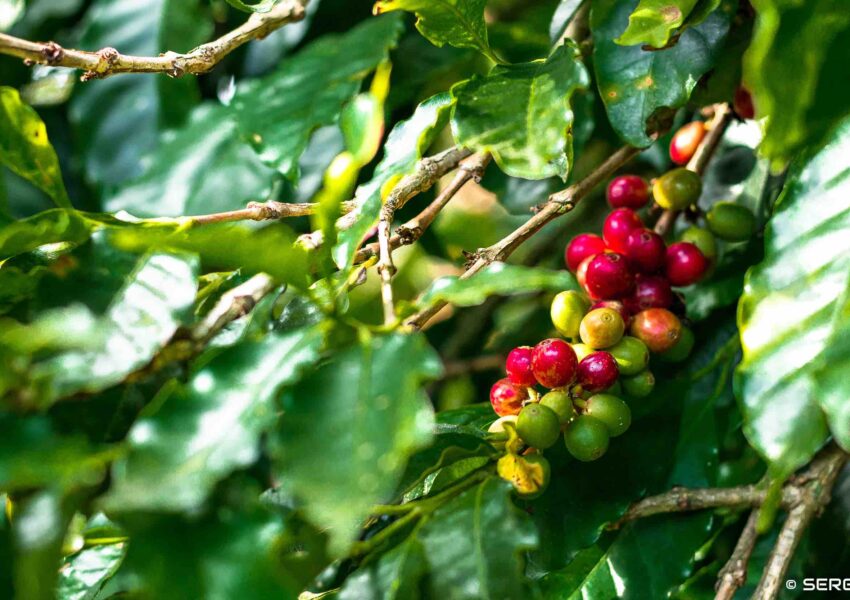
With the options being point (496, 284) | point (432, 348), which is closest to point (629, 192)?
point (432, 348)

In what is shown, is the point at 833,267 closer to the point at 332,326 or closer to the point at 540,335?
the point at 332,326

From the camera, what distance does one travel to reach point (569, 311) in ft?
2.37

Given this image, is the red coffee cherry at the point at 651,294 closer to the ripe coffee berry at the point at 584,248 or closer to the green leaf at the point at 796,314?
the ripe coffee berry at the point at 584,248

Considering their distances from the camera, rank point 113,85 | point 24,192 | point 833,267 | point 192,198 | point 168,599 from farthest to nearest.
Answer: point 24,192 < point 113,85 < point 192,198 < point 833,267 < point 168,599

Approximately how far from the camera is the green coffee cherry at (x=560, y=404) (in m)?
0.65

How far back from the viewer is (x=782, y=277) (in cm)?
60

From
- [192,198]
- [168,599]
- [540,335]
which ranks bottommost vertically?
[540,335]

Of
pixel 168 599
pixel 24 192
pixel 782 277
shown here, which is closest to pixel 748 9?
pixel 782 277

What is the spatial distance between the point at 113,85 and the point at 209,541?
0.92 meters

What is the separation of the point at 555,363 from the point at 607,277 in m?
0.13

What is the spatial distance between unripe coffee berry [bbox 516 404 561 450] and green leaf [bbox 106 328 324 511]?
198mm

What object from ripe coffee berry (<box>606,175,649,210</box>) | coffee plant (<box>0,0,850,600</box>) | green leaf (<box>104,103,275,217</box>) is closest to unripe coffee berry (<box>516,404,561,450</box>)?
coffee plant (<box>0,0,850,600</box>)

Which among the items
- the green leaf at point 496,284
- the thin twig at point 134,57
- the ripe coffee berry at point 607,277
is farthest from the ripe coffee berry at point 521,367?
the thin twig at point 134,57

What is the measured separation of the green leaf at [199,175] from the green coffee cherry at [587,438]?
49 cm
